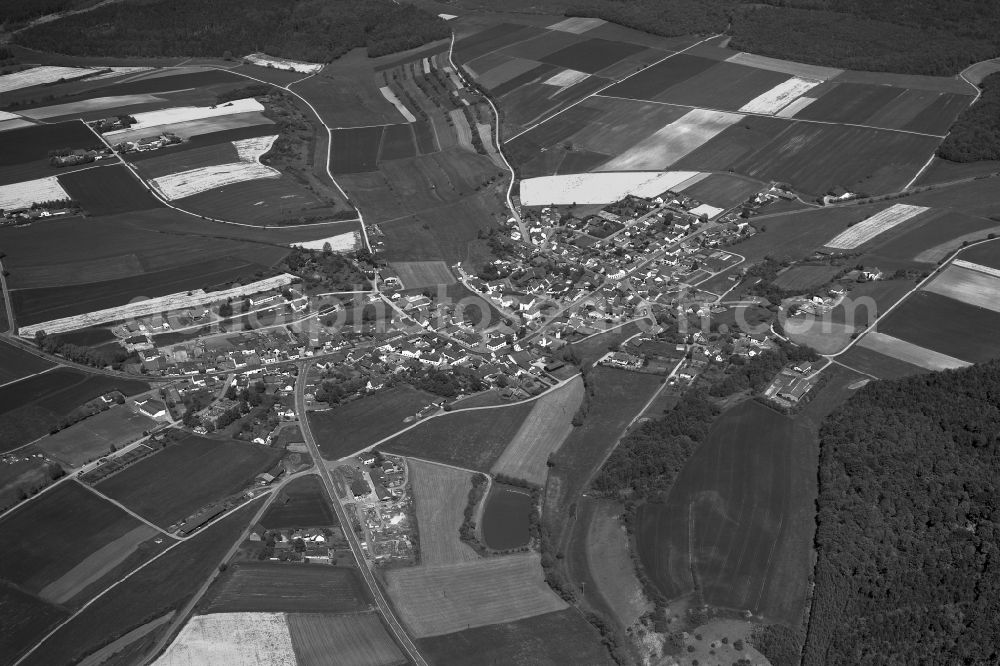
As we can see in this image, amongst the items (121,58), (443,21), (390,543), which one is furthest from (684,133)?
(121,58)

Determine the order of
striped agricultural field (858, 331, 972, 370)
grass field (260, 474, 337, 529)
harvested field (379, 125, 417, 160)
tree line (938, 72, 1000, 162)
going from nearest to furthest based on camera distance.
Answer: grass field (260, 474, 337, 529) < striped agricultural field (858, 331, 972, 370) < tree line (938, 72, 1000, 162) < harvested field (379, 125, 417, 160)

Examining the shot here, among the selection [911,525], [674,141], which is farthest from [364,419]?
[674,141]

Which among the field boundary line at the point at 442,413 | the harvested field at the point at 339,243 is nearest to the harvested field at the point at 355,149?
the harvested field at the point at 339,243

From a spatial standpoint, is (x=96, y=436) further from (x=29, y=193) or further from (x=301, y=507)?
(x=29, y=193)

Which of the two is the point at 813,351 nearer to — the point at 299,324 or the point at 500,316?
the point at 500,316

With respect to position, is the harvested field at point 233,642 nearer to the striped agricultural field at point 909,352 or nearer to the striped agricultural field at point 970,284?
the striped agricultural field at point 909,352

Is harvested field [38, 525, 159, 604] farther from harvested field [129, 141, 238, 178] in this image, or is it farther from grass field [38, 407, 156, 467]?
harvested field [129, 141, 238, 178]

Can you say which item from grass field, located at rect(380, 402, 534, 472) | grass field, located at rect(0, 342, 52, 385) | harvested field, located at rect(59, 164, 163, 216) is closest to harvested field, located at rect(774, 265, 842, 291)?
grass field, located at rect(380, 402, 534, 472)
